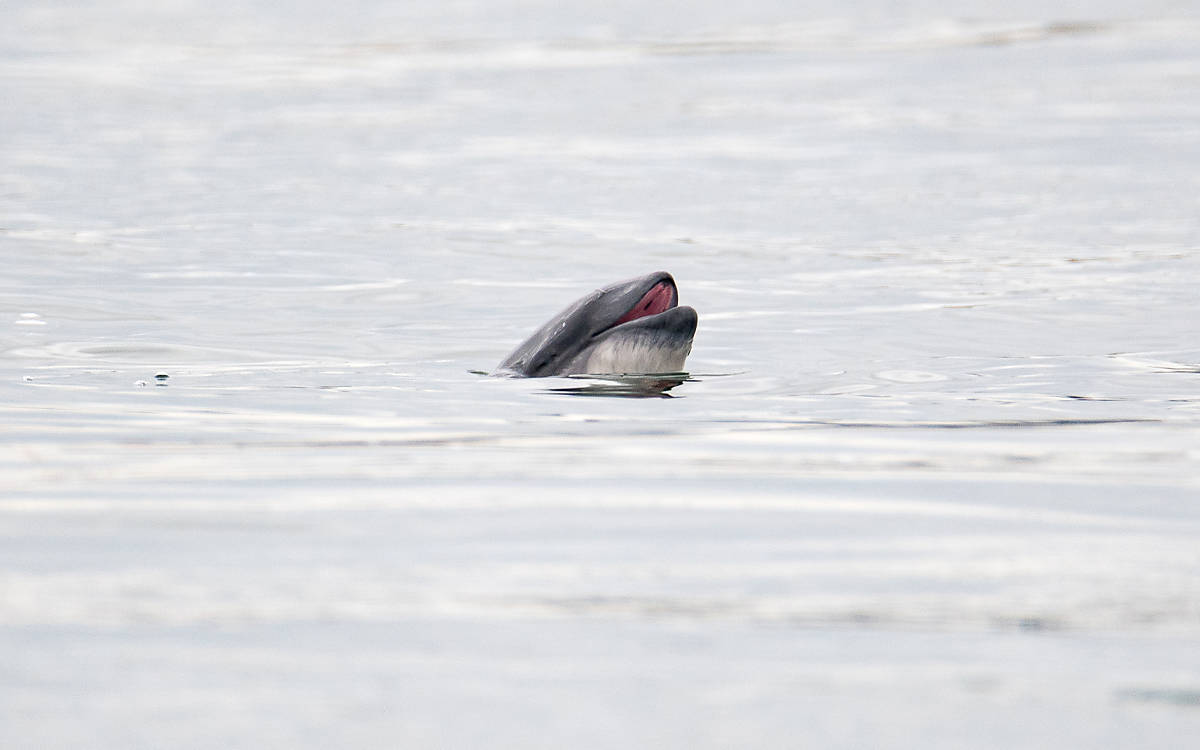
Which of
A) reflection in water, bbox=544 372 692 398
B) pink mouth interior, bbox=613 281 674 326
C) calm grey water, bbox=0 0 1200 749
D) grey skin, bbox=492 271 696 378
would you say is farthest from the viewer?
pink mouth interior, bbox=613 281 674 326

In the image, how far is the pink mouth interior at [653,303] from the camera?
8297mm

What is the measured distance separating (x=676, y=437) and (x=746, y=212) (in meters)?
9.93

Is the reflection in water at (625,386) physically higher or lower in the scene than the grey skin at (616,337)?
lower

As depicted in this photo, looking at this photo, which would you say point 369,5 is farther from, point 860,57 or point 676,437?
point 676,437

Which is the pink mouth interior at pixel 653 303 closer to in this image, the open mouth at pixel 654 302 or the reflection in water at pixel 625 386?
the open mouth at pixel 654 302

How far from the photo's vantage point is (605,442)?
655 cm

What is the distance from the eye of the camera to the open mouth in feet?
27.2

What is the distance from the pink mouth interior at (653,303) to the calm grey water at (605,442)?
43 cm

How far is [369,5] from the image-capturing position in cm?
3775

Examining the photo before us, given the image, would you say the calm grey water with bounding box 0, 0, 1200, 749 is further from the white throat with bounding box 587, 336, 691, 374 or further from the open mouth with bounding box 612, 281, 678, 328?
the open mouth with bounding box 612, 281, 678, 328

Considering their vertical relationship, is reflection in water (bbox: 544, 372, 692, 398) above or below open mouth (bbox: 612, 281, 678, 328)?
below

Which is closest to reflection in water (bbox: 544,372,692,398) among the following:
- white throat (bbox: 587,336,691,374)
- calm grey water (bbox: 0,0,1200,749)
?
white throat (bbox: 587,336,691,374)

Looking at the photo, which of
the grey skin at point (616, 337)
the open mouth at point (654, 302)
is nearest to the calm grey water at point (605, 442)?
the grey skin at point (616, 337)

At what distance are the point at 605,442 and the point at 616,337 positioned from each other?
5.46ft
